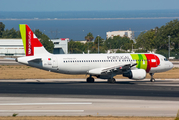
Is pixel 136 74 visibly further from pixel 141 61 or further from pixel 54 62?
pixel 54 62

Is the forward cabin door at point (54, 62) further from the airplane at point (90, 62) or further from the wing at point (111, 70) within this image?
the wing at point (111, 70)

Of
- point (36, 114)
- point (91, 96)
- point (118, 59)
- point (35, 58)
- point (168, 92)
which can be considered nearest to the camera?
point (36, 114)

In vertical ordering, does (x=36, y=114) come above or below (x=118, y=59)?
below

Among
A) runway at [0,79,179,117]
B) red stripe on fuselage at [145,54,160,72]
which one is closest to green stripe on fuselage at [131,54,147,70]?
red stripe on fuselage at [145,54,160,72]

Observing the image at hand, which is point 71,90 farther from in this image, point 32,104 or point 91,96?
point 32,104

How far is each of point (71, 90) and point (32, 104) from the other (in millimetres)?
8129

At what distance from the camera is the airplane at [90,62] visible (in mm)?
38750

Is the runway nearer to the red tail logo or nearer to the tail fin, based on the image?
the red tail logo

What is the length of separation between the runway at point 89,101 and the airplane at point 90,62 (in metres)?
5.69

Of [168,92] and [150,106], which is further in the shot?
[168,92]

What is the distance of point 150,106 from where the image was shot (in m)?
24.4

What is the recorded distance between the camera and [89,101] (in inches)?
1041

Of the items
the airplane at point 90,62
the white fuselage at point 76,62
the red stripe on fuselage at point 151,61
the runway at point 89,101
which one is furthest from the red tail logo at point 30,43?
the red stripe on fuselage at point 151,61

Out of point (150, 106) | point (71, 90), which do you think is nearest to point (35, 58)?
point (71, 90)
